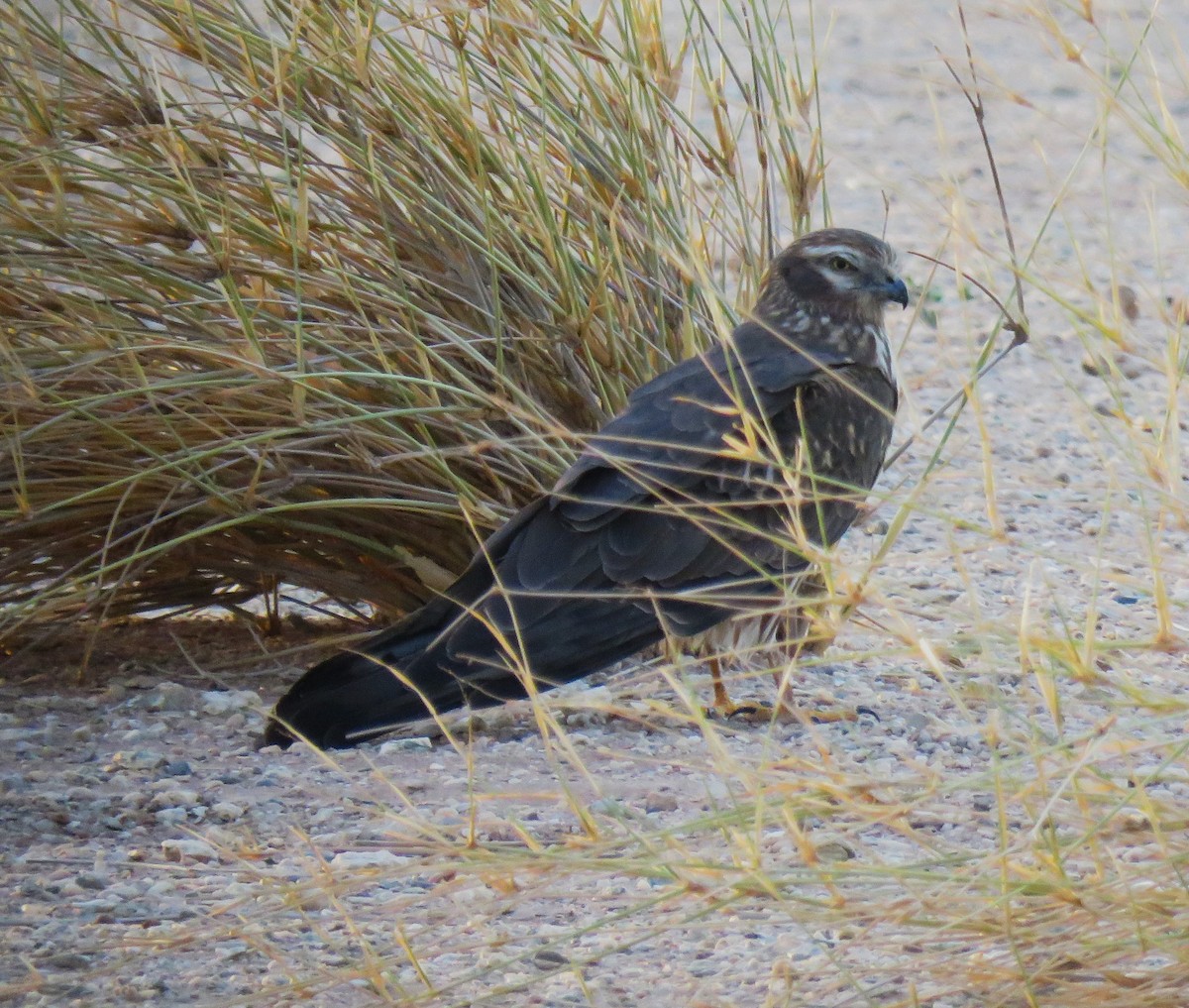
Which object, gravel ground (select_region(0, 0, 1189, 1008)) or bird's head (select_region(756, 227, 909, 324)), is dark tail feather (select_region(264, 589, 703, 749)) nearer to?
gravel ground (select_region(0, 0, 1189, 1008))

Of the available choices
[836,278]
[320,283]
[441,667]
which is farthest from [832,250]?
[441,667]

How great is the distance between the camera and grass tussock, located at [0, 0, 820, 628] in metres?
3.26

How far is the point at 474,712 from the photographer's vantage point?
3541mm

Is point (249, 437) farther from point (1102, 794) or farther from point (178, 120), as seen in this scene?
point (1102, 794)

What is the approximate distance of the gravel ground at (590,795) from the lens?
203 cm

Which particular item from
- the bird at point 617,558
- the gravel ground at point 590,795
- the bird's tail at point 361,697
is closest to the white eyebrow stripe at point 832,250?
the bird at point 617,558

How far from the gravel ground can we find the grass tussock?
35 cm

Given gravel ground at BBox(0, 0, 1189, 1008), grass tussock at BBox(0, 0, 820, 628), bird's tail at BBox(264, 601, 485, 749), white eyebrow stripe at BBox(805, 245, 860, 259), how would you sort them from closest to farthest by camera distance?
gravel ground at BBox(0, 0, 1189, 1008) < bird's tail at BBox(264, 601, 485, 749) < grass tussock at BBox(0, 0, 820, 628) < white eyebrow stripe at BBox(805, 245, 860, 259)

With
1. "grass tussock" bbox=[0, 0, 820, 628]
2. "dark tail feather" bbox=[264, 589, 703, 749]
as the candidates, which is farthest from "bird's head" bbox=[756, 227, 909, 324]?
"dark tail feather" bbox=[264, 589, 703, 749]

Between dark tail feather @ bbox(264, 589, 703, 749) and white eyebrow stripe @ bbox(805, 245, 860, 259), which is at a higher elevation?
white eyebrow stripe @ bbox(805, 245, 860, 259)

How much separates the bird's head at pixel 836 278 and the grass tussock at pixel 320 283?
0.48 feet

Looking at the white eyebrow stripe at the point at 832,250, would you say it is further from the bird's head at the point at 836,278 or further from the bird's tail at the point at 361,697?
the bird's tail at the point at 361,697

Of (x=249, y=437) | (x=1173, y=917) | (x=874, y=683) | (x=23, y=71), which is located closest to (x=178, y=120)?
(x=23, y=71)

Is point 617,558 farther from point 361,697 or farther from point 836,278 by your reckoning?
point 836,278
